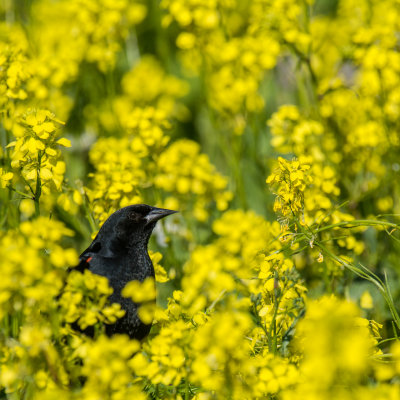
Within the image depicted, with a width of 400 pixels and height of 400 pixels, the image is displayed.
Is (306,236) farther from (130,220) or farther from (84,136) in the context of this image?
(84,136)

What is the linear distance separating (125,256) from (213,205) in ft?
6.53

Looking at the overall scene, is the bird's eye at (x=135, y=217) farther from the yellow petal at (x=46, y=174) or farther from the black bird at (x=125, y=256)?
the yellow petal at (x=46, y=174)

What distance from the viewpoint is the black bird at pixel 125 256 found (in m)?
2.57

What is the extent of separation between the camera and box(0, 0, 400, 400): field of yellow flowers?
167 cm

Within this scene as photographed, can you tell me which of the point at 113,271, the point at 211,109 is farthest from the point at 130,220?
the point at 211,109

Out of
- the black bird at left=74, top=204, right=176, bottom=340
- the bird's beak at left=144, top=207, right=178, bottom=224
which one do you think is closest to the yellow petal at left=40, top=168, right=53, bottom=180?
the black bird at left=74, top=204, right=176, bottom=340

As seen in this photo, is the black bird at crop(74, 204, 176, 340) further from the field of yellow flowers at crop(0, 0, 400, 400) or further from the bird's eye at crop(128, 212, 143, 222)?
the field of yellow flowers at crop(0, 0, 400, 400)

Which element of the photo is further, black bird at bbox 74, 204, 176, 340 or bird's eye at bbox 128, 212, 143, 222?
bird's eye at bbox 128, 212, 143, 222

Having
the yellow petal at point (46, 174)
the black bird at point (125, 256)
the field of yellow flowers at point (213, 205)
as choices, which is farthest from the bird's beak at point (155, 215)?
the yellow petal at point (46, 174)

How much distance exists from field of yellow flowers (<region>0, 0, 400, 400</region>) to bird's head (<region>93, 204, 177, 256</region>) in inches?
5.4

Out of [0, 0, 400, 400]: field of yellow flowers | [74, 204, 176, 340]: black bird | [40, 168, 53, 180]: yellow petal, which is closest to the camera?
[0, 0, 400, 400]: field of yellow flowers

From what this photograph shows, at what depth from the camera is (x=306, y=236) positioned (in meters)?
2.28

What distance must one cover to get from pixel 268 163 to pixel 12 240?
3.20 metres

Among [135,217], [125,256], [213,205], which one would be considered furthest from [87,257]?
[213,205]
